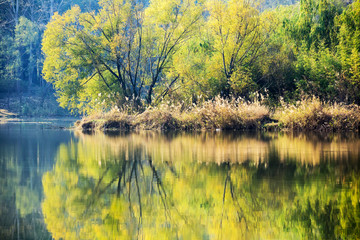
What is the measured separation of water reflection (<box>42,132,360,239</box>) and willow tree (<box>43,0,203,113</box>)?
2149 centimetres

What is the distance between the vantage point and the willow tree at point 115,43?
3303 centimetres

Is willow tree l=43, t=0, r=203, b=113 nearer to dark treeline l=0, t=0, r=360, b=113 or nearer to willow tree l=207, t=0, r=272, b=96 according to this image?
dark treeline l=0, t=0, r=360, b=113

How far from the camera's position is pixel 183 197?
24.0ft

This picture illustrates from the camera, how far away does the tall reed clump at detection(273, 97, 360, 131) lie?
2441 centimetres

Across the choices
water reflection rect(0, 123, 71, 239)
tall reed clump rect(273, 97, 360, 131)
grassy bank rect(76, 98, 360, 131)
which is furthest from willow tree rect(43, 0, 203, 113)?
water reflection rect(0, 123, 71, 239)

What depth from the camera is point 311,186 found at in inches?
316

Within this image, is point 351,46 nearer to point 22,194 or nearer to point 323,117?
point 323,117

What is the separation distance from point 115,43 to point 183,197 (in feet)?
85.2

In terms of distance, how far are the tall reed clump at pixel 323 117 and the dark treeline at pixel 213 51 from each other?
11.5 feet

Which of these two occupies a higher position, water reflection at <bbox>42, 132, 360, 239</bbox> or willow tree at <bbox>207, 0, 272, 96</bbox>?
willow tree at <bbox>207, 0, 272, 96</bbox>

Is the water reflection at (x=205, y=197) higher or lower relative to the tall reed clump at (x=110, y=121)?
lower

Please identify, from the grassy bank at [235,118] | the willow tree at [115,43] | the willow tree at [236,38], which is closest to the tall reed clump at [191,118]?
the grassy bank at [235,118]

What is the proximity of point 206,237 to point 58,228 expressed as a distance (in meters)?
1.69

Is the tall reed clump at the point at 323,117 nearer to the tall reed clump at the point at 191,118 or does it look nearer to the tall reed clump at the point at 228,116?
the tall reed clump at the point at 228,116
